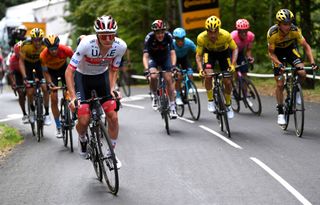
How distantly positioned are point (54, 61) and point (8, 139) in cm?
257

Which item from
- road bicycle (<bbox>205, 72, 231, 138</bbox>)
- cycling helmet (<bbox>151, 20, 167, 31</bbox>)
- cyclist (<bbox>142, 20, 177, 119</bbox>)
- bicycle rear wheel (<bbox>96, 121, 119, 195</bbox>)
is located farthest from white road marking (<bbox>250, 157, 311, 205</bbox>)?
cycling helmet (<bbox>151, 20, 167, 31</bbox>)

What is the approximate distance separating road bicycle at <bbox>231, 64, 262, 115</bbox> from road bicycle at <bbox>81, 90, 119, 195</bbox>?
649 cm

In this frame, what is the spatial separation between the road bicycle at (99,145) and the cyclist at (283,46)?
14.8 feet

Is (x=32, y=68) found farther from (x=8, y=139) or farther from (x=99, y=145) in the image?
(x=99, y=145)

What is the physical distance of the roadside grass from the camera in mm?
12438

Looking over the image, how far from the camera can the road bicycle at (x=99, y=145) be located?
8.05 meters

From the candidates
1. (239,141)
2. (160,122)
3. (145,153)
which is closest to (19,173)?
(145,153)

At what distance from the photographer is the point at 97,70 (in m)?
8.82

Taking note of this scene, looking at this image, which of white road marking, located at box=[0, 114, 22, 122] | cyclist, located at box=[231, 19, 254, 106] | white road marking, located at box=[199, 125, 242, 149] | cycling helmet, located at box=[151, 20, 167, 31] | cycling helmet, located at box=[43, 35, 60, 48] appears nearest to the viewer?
white road marking, located at box=[199, 125, 242, 149]

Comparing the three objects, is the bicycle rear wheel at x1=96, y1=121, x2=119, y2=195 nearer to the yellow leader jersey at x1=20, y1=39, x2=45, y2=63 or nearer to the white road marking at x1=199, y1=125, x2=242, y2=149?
the white road marking at x1=199, y1=125, x2=242, y2=149

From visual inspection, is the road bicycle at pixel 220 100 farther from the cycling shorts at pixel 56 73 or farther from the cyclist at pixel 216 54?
the cycling shorts at pixel 56 73

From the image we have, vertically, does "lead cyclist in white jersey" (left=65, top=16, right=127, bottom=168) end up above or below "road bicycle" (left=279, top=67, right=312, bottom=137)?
above

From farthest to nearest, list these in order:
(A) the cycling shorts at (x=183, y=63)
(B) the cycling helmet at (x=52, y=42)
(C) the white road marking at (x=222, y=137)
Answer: (A) the cycling shorts at (x=183, y=63), (B) the cycling helmet at (x=52, y=42), (C) the white road marking at (x=222, y=137)

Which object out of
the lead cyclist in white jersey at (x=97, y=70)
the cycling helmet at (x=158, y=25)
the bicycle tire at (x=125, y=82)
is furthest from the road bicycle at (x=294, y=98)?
the bicycle tire at (x=125, y=82)
